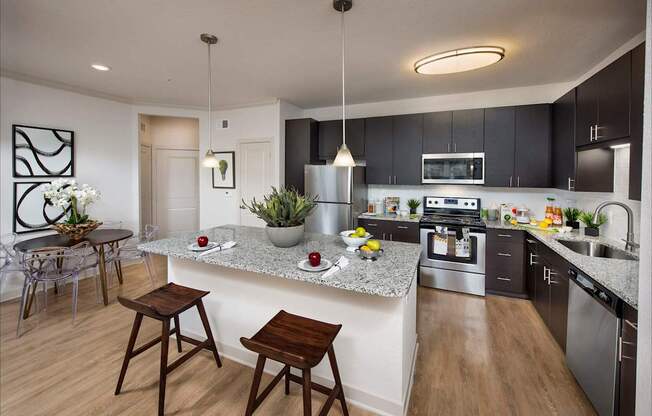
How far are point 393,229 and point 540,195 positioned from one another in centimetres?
190

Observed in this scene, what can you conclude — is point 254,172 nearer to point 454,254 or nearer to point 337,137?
point 337,137

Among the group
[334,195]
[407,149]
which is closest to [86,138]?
[334,195]

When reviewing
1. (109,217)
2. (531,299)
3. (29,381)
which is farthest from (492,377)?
(109,217)

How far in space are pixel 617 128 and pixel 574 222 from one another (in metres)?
1.40

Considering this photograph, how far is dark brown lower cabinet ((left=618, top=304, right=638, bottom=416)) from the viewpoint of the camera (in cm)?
142

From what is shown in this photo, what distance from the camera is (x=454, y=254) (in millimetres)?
3635

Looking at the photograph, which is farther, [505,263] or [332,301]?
[505,263]

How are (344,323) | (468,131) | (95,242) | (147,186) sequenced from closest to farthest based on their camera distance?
(344,323), (95,242), (468,131), (147,186)

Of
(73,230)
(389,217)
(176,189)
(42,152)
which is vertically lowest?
(73,230)

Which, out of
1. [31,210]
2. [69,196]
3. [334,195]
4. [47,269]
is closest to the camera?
[47,269]

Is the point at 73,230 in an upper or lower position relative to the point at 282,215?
lower

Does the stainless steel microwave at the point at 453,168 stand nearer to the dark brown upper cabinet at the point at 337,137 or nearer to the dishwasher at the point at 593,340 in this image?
the dark brown upper cabinet at the point at 337,137

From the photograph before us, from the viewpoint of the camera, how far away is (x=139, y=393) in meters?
1.93

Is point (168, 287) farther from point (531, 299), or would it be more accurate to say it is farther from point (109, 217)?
point (531, 299)
